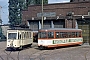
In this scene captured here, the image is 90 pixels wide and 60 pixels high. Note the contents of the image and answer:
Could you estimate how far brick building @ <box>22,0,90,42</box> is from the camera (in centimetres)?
4297

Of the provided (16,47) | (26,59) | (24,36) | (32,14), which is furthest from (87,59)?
(32,14)

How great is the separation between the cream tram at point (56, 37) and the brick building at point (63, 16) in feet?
26.2

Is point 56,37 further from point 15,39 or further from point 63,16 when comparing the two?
point 63,16

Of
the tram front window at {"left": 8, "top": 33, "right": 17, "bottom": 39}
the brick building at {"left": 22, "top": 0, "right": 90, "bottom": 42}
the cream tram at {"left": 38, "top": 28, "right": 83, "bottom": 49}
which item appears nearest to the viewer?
the tram front window at {"left": 8, "top": 33, "right": 17, "bottom": 39}

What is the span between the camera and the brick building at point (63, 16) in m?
43.0

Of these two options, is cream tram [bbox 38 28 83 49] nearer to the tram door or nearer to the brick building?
the tram door

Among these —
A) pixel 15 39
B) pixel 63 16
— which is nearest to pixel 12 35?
pixel 15 39

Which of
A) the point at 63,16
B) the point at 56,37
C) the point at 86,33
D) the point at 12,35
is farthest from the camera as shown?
the point at 63,16

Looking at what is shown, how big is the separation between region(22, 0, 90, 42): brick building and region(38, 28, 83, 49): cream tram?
26.2ft

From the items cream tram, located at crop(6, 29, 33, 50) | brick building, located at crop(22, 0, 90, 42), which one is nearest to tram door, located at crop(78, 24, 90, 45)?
brick building, located at crop(22, 0, 90, 42)

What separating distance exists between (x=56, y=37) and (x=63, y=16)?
1430 cm

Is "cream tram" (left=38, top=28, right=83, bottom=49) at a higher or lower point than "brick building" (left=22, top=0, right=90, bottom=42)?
lower

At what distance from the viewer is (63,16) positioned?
45000 mm

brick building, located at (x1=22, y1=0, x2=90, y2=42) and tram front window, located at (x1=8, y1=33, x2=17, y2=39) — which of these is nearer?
tram front window, located at (x1=8, y1=33, x2=17, y2=39)
